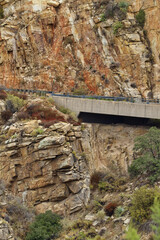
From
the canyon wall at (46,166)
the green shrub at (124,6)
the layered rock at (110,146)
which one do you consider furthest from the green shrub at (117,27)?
the canyon wall at (46,166)

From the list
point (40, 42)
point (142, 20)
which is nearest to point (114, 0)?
point (142, 20)

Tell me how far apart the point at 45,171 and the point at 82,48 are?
60.0ft

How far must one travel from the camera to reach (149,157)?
22.3 metres

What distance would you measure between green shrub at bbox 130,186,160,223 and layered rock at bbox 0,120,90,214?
4733 millimetres

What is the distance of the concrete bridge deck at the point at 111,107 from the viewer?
27.6 m

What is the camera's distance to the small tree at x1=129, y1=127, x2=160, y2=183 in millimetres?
21817

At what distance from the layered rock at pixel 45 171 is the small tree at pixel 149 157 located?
390 centimetres

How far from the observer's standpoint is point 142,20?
116 feet

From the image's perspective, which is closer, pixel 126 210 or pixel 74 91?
pixel 126 210

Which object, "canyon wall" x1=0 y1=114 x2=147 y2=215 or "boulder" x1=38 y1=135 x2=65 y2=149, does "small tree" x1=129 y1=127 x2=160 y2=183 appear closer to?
"canyon wall" x1=0 y1=114 x2=147 y2=215

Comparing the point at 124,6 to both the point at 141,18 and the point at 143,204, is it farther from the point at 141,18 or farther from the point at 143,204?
the point at 143,204

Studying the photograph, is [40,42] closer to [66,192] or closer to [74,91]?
[74,91]

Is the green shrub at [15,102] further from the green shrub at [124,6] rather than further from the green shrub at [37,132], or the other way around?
the green shrub at [124,6]

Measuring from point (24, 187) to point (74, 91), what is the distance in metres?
14.8
